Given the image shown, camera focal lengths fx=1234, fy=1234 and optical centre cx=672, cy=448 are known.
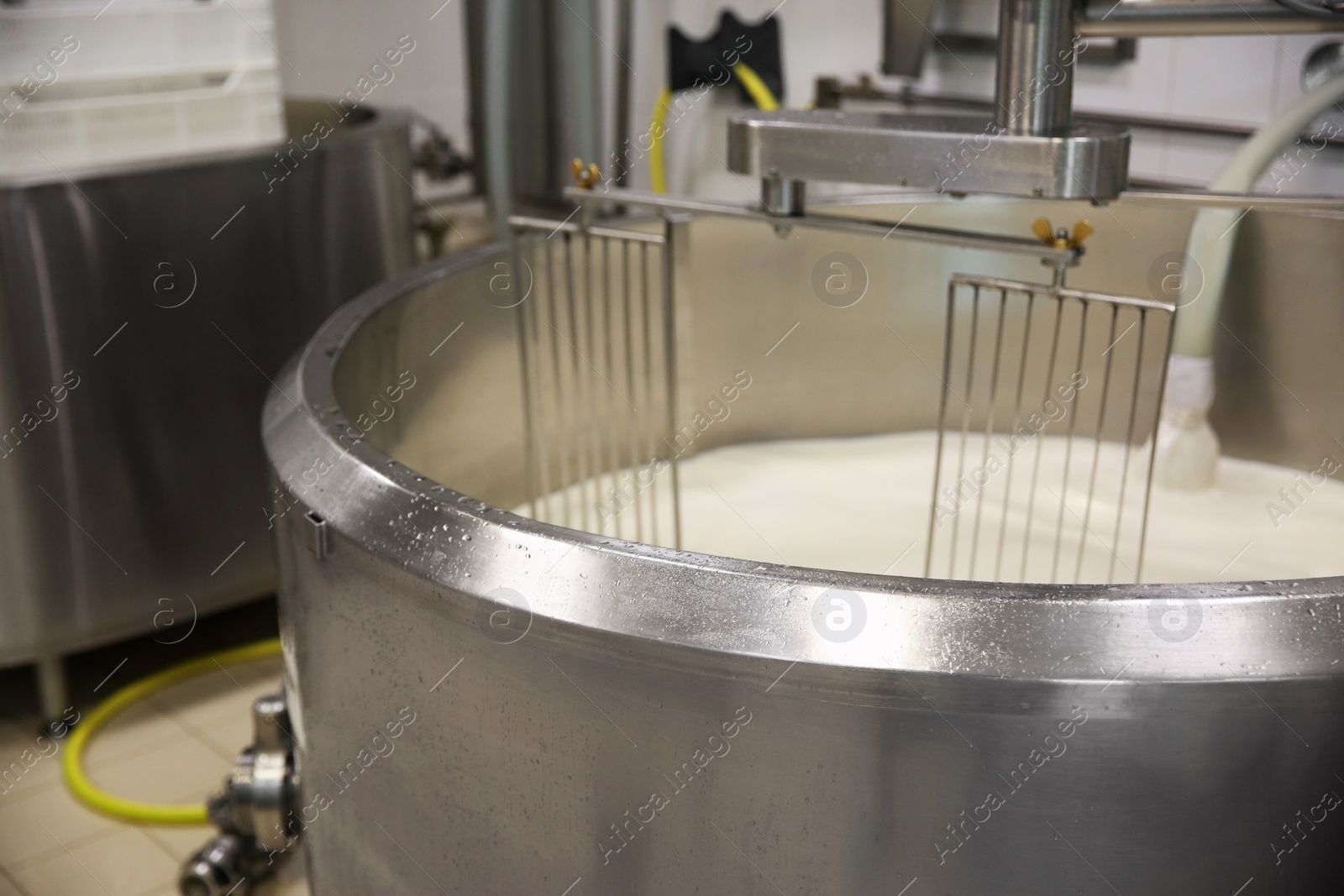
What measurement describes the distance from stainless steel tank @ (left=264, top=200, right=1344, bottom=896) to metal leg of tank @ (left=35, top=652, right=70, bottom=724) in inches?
50.2

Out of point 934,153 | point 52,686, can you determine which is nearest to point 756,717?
point 934,153

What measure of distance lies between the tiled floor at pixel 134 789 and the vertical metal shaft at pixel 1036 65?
4.60ft

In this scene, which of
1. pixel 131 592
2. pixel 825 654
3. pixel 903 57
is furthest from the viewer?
pixel 131 592

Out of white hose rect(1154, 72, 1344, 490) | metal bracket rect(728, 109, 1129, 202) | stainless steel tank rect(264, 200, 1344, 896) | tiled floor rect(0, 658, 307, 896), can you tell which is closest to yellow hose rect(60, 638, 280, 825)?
tiled floor rect(0, 658, 307, 896)

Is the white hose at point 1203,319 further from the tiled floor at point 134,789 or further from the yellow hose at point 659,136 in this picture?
the yellow hose at point 659,136

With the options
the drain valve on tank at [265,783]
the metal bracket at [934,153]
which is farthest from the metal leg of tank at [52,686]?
the metal bracket at [934,153]

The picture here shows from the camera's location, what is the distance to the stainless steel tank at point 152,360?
188 centimetres

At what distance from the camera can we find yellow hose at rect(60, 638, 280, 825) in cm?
183

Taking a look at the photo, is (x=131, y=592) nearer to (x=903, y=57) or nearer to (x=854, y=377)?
(x=854, y=377)

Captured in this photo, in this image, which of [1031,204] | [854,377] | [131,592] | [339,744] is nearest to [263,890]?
[131,592]

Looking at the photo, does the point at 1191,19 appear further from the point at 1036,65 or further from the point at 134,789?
the point at 134,789

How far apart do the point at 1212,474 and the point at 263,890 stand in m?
1.40

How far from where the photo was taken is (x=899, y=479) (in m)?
1.68

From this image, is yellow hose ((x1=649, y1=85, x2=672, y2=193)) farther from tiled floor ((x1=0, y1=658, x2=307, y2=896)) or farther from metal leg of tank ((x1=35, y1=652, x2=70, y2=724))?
metal leg of tank ((x1=35, y1=652, x2=70, y2=724))
